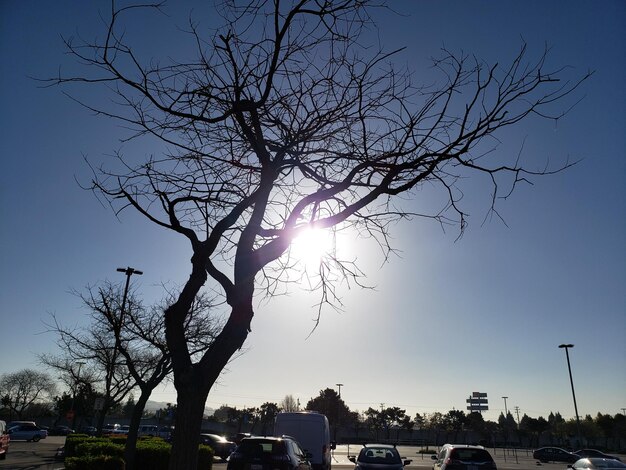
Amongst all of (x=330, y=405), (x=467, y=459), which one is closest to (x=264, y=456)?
(x=467, y=459)

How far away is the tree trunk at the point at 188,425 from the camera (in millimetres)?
5105

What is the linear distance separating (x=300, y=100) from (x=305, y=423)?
14.6 meters

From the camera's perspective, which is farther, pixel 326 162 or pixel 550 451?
pixel 550 451

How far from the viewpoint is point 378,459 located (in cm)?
1521

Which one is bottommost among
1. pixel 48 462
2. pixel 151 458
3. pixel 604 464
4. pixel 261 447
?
pixel 48 462

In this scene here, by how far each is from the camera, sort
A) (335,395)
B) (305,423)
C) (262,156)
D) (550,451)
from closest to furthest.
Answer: (262,156) → (305,423) → (550,451) → (335,395)

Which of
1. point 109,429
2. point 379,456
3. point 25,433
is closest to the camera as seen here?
point 379,456

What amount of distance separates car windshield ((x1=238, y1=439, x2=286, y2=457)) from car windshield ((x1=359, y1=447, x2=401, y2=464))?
18.9ft

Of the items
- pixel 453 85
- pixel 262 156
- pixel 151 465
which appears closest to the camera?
pixel 453 85

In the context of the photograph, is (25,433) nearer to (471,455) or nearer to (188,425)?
(471,455)

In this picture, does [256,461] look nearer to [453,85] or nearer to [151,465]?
[151,465]

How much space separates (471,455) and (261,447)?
7.41 metres

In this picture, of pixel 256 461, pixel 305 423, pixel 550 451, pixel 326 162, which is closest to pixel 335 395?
pixel 550 451

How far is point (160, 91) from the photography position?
611cm
